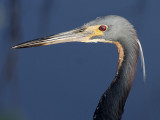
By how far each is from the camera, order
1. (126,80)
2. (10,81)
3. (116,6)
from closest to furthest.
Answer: (126,80) → (116,6) → (10,81)

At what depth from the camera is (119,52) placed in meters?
1.11

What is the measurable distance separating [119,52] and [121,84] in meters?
0.13

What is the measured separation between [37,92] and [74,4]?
722 millimetres

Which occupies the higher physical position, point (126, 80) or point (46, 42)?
point (46, 42)

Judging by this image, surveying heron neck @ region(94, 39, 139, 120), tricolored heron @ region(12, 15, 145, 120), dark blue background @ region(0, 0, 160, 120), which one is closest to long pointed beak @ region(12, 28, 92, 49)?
tricolored heron @ region(12, 15, 145, 120)

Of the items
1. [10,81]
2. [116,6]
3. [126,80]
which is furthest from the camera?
[10,81]

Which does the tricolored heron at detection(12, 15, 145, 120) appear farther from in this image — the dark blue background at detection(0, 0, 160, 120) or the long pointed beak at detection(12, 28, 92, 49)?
the dark blue background at detection(0, 0, 160, 120)

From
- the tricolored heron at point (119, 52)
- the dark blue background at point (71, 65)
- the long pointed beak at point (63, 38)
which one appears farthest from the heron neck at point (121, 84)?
the dark blue background at point (71, 65)

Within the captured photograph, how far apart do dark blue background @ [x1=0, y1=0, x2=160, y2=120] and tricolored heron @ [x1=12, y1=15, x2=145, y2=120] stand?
32.9 inches

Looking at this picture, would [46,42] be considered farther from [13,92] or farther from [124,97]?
[13,92]

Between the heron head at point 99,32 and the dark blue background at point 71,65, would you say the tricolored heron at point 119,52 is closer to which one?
the heron head at point 99,32

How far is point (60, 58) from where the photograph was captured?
2.07m

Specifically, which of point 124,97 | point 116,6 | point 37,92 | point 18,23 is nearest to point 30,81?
point 37,92

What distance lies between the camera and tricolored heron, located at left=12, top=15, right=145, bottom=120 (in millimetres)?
1071
